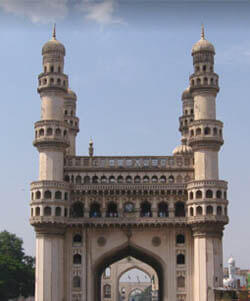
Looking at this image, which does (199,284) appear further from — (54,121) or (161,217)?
(54,121)

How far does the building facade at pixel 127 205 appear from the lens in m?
59.1

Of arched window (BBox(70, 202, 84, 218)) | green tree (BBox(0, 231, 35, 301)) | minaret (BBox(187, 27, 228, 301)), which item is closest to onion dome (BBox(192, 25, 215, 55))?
minaret (BBox(187, 27, 228, 301))

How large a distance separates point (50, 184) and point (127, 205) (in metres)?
7.92

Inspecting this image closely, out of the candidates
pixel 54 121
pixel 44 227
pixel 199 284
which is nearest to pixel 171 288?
pixel 199 284

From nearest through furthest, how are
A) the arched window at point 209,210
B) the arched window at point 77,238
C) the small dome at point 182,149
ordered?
the arched window at point 209,210
the arched window at point 77,238
the small dome at point 182,149

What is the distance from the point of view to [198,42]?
211 ft

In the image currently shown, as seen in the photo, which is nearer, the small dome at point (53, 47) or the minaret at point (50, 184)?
the minaret at point (50, 184)

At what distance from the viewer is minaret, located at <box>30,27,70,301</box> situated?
58625 millimetres

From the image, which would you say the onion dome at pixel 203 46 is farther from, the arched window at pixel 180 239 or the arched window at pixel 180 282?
the arched window at pixel 180 282

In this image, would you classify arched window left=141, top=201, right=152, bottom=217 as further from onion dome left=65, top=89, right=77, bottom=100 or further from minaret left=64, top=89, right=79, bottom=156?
onion dome left=65, top=89, right=77, bottom=100

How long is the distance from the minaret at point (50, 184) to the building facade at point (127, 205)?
0.09 m

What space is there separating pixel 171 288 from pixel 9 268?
2246 cm

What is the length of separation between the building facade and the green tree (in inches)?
583

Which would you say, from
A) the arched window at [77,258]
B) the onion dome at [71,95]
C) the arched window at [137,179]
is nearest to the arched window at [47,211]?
the arched window at [77,258]
